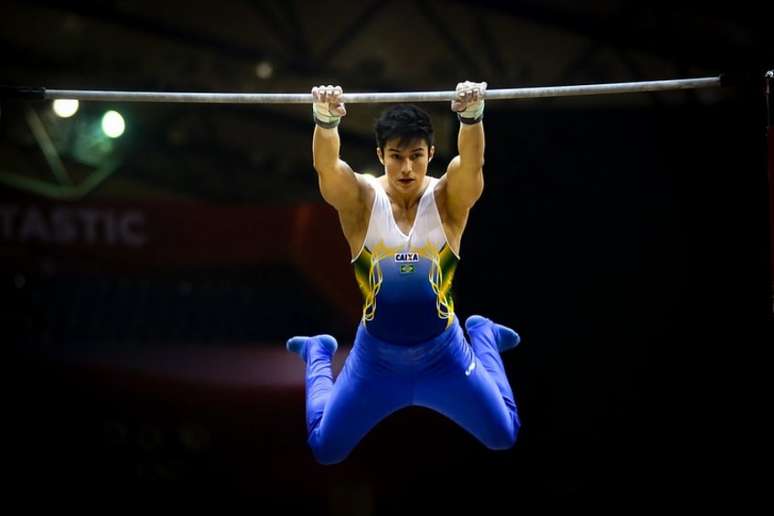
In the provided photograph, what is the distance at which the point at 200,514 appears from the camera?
23.4 feet

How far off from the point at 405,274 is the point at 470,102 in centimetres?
72

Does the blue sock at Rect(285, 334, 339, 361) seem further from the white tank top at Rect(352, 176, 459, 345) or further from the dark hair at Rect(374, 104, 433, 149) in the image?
the dark hair at Rect(374, 104, 433, 149)

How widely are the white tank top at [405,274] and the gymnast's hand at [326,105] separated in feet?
1.22

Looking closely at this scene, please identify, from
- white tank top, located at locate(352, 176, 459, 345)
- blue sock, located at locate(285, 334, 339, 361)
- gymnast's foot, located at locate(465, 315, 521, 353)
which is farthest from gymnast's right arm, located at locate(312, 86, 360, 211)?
gymnast's foot, located at locate(465, 315, 521, 353)

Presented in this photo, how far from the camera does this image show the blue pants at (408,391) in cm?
407

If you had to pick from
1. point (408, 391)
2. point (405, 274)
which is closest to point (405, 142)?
point (405, 274)

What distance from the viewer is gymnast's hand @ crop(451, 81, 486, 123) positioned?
3971mm

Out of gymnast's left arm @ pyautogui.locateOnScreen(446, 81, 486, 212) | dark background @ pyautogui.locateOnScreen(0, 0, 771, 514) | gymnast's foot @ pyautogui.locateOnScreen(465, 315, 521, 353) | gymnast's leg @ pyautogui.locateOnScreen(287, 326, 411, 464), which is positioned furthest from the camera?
dark background @ pyautogui.locateOnScreen(0, 0, 771, 514)

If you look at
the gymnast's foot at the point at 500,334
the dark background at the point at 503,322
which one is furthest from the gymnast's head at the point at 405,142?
the dark background at the point at 503,322

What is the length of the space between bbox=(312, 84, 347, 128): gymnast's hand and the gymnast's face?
25 cm

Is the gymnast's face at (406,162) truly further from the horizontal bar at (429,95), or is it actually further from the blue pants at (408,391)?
the blue pants at (408,391)

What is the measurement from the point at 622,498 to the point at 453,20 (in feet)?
13.5

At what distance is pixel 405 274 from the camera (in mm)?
4031

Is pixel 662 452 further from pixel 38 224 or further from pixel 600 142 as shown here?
pixel 38 224
